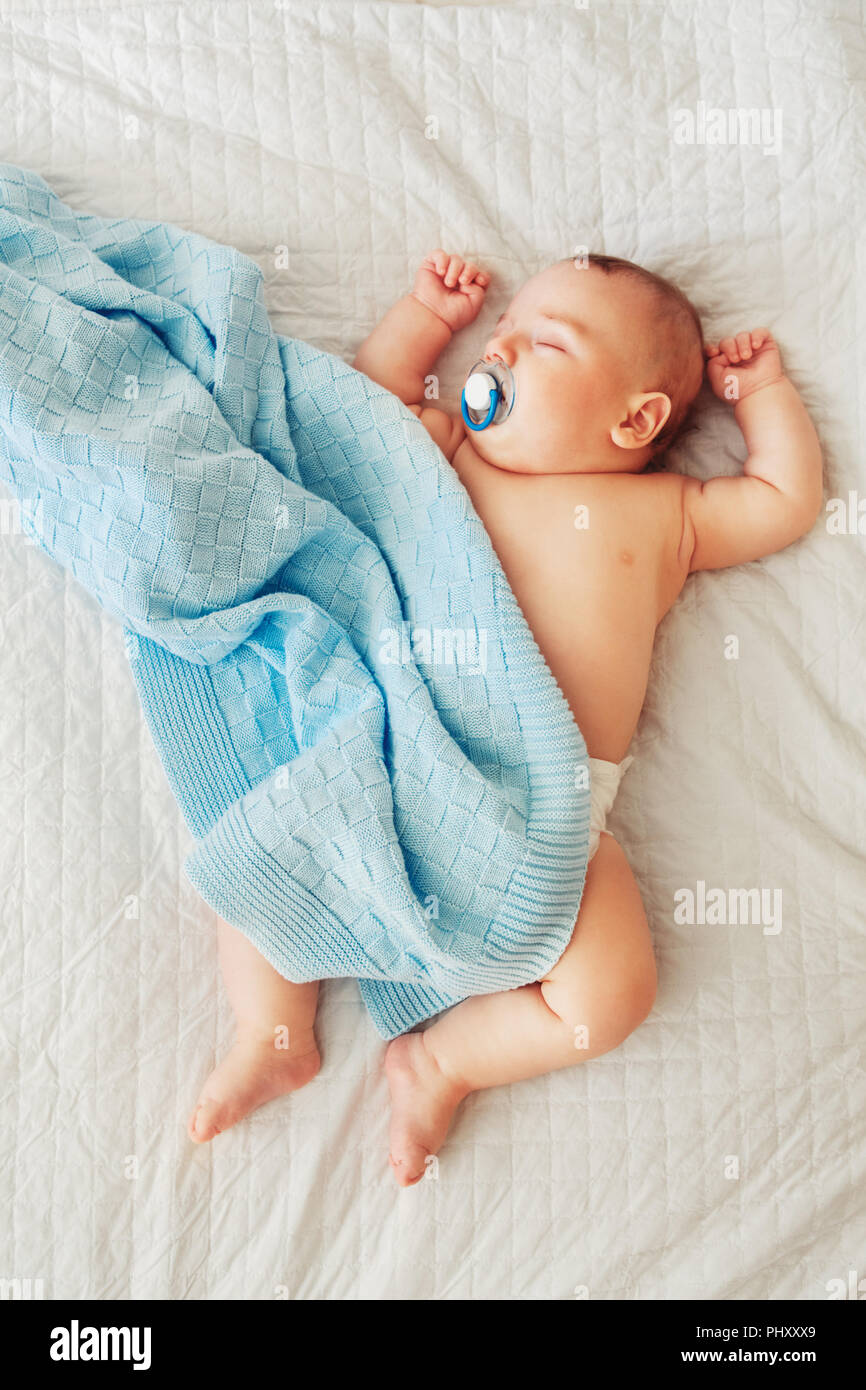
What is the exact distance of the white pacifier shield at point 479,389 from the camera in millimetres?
1636

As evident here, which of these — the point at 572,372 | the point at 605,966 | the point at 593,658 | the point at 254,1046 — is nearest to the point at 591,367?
the point at 572,372

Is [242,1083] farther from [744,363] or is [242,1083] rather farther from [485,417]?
[744,363]

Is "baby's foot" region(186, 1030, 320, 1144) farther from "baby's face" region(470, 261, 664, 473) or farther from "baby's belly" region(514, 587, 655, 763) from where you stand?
"baby's face" region(470, 261, 664, 473)

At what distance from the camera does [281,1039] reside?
5.11 feet

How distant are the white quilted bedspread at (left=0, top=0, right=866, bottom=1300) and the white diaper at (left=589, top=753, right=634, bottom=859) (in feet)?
0.29

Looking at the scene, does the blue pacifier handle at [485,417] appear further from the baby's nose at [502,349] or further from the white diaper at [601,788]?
the white diaper at [601,788]

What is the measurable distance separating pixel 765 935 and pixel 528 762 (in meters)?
0.45

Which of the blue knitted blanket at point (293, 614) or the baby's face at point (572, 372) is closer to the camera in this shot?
the blue knitted blanket at point (293, 614)

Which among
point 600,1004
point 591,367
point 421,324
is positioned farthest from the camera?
point 421,324

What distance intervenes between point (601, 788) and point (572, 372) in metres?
0.58

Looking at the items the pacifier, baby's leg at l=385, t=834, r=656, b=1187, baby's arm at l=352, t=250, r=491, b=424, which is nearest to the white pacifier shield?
the pacifier

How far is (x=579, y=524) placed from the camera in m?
1.64

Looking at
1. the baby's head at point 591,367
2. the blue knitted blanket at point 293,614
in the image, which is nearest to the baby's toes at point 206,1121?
the blue knitted blanket at point 293,614
